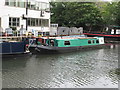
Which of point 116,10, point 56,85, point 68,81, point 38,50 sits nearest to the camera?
Result: point 56,85

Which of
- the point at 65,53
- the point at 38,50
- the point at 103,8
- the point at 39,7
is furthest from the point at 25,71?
the point at 103,8

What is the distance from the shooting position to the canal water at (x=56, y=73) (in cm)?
1514

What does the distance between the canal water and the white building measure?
934cm

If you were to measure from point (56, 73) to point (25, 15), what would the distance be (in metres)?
17.6

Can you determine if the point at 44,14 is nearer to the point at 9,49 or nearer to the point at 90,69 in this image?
the point at 9,49

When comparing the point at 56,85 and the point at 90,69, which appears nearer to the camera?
the point at 56,85

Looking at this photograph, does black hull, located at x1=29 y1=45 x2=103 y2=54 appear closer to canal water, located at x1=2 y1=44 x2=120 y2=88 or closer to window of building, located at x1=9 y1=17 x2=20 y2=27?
canal water, located at x1=2 y1=44 x2=120 y2=88

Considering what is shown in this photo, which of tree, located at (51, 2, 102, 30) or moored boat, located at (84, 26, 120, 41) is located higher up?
tree, located at (51, 2, 102, 30)

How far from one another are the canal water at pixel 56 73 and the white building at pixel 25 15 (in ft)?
30.6

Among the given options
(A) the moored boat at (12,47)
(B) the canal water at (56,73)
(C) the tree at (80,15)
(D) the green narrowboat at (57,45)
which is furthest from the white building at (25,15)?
(C) the tree at (80,15)

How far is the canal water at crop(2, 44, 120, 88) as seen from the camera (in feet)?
49.7

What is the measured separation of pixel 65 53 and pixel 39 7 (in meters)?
11.0

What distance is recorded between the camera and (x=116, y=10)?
162 ft

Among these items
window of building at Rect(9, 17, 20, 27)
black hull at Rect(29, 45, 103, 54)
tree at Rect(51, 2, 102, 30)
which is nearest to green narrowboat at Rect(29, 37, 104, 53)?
black hull at Rect(29, 45, 103, 54)
